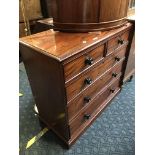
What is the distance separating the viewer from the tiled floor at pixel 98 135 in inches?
55.3

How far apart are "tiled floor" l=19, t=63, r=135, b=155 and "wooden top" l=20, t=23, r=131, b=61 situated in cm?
90

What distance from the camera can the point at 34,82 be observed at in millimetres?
1319

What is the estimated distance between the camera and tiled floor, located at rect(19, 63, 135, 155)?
1.40 metres

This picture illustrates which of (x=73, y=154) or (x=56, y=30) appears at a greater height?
(x=56, y=30)

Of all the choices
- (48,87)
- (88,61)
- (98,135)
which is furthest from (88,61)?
(98,135)

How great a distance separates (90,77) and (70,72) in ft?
0.97

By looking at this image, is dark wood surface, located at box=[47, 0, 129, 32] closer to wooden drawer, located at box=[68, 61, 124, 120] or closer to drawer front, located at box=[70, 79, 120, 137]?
wooden drawer, located at box=[68, 61, 124, 120]

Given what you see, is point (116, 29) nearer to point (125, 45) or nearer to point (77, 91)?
point (125, 45)

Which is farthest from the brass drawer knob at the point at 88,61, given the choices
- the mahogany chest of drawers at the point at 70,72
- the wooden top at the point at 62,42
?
the wooden top at the point at 62,42

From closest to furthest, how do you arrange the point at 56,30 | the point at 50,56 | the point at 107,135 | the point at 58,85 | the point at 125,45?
1. the point at 50,56
2. the point at 58,85
3. the point at 56,30
4. the point at 107,135
5. the point at 125,45

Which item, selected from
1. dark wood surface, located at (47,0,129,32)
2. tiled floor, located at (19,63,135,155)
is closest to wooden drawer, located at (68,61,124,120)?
tiled floor, located at (19,63,135,155)

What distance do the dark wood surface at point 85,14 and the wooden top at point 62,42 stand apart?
6 cm

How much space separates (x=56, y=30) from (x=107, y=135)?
1084mm

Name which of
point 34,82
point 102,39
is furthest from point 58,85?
point 102,39
